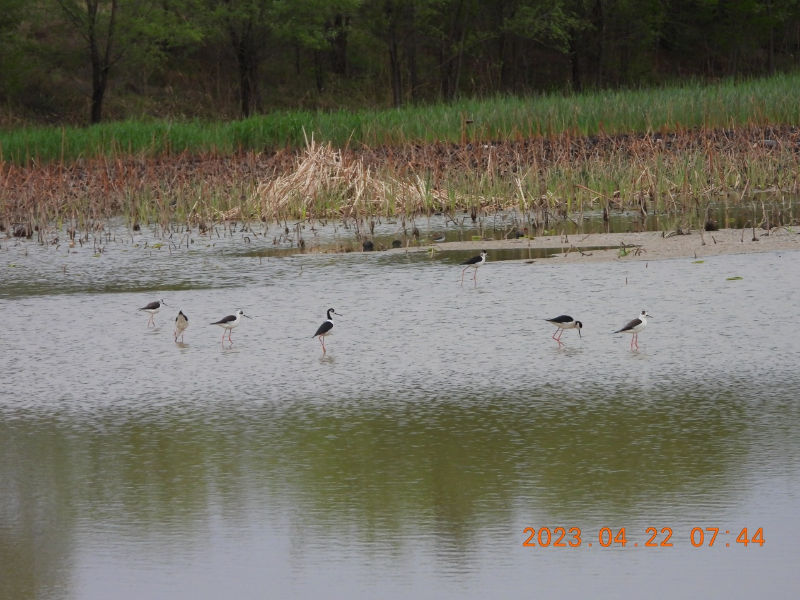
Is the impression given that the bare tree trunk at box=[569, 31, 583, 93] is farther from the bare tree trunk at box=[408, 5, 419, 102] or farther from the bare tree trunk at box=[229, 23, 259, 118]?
the bare tree trunk at box=[229, 23, 259, 118]

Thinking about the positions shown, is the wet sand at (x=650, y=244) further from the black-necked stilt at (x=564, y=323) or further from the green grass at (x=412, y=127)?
the green grass at (x=412, y=127)

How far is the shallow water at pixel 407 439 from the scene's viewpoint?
4191 millimetres

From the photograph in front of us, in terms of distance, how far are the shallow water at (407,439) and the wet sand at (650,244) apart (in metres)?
0.78

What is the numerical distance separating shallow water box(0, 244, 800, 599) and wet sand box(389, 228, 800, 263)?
781 millimetres

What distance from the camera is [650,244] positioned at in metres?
11.6

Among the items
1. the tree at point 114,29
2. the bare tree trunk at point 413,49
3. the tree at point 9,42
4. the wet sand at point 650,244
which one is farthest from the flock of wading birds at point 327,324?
the bare tree trunk at point 413,49

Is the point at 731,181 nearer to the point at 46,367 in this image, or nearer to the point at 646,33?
the point at 46,367

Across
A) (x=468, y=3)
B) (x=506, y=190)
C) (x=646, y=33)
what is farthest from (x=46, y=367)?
(x=646, y=33)

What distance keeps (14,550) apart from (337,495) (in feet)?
4.32

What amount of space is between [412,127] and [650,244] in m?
10.6

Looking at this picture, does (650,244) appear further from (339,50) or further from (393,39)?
(339,50)

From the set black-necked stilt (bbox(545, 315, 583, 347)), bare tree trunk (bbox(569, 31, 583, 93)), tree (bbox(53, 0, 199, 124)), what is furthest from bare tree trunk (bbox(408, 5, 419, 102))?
black-necked stilt (bbox(545, 315, 583, 347))
